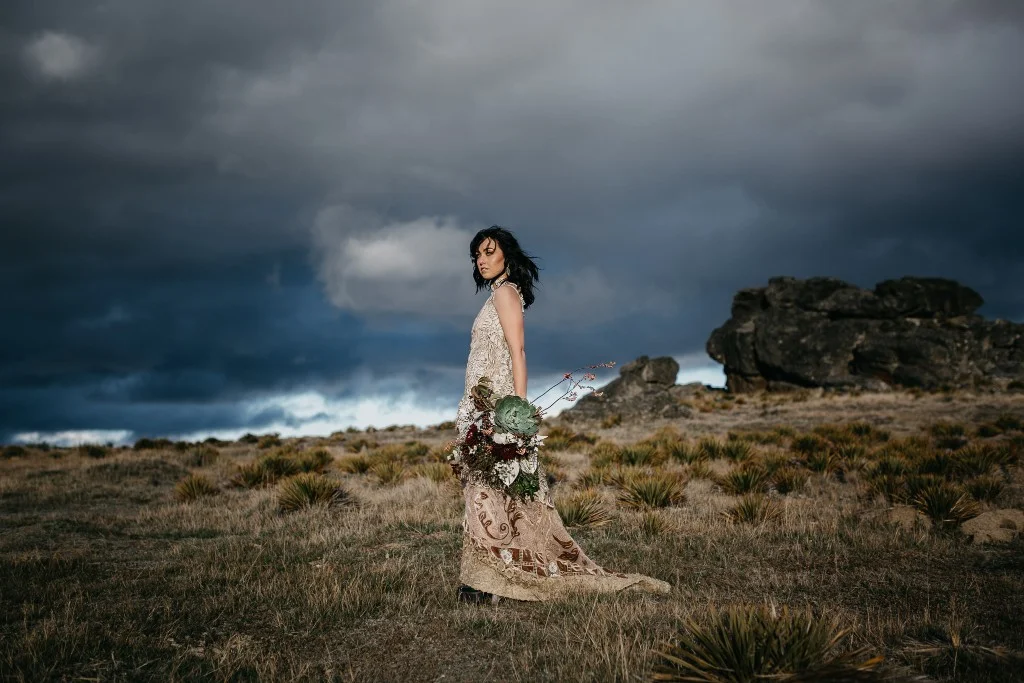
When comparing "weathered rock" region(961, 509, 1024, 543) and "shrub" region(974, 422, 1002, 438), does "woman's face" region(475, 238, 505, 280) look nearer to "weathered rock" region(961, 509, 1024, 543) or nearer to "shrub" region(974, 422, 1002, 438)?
"weathered rock" region(961, 509, 1024, 543)

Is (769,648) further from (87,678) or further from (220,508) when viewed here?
(220,508)

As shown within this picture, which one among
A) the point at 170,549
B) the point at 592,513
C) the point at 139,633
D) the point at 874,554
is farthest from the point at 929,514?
the point at 170,549

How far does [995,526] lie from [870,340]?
43.3 m

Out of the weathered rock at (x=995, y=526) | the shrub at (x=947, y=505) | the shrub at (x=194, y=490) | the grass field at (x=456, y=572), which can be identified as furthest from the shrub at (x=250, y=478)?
the weathered rock at (x=995, y=526)

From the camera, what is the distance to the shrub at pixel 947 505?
8.62 meters

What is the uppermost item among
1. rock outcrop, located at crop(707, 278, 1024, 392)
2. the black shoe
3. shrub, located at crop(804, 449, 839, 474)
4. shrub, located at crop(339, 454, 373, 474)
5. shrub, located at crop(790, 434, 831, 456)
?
rock outcrop, located at crop(707, 278, 1024, 392)

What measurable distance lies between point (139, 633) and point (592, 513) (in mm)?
5680

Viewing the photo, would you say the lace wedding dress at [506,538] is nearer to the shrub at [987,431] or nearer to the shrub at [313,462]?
the shrub at [313,462]

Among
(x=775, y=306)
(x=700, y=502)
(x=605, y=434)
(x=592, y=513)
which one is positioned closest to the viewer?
(x=592, y=513)

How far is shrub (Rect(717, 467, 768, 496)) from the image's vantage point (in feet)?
36.9

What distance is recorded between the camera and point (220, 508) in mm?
11195

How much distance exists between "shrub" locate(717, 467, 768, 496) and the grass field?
0.05 metres

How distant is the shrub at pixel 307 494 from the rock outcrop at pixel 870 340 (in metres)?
41.3

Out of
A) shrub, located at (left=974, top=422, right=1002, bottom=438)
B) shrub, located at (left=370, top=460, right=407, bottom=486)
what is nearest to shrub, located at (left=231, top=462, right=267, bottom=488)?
shrub, located at (left=370, top=460, right=407, bottom=486)
